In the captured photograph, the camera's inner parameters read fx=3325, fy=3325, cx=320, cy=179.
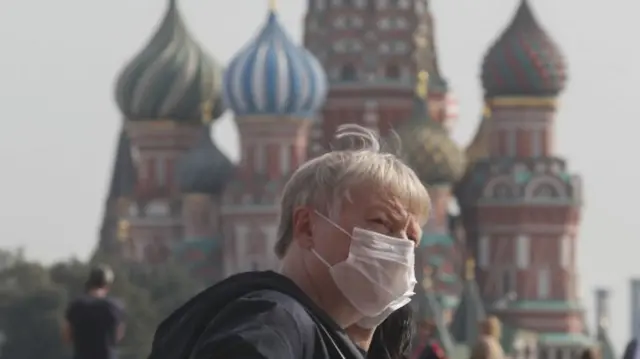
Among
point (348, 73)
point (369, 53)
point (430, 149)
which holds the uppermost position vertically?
point (369, 53)

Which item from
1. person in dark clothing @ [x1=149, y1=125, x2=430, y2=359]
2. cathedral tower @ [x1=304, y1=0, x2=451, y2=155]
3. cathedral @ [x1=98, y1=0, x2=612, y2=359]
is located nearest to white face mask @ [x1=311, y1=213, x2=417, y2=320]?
person in dark clothing @ [x1=149, y1=125, x2=430, y2=359]

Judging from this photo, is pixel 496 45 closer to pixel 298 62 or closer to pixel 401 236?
pixel 298 62

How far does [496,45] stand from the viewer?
76.0 meters

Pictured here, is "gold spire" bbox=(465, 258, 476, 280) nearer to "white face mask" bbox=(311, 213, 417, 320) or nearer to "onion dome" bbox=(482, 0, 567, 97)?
"onion dome" bbox=(482, 0, 567, 97)

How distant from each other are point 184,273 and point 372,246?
67.8 m

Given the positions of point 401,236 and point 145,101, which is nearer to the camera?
point 401,236

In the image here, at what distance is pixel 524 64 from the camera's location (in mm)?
74188

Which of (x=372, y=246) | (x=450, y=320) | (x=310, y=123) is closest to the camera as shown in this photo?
(x=372, y=246)

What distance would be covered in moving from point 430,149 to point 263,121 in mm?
4787

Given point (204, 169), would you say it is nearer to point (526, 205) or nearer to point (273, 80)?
point (273, 80)

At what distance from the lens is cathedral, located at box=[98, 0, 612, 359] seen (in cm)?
7281

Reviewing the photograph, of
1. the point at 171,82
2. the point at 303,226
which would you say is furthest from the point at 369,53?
the point at 303,226

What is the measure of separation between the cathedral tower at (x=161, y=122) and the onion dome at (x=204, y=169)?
122 cm

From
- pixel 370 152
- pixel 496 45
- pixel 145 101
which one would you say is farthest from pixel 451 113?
pixel 370 152
